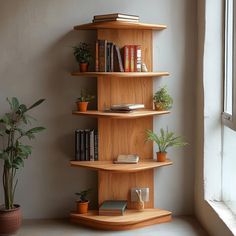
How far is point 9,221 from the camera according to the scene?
10.8 feet

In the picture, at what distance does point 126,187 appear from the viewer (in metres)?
3.68

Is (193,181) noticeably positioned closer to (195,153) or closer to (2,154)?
(195,153)

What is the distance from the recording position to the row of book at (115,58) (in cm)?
346

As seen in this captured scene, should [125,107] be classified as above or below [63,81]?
below

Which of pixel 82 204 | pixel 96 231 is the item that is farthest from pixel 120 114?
pixel 96 231

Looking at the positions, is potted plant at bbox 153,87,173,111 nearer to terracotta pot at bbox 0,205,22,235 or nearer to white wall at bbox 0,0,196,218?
white wall at bbox 0,0,196,218

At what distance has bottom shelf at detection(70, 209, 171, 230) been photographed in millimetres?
3369

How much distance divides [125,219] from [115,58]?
4.08 ft

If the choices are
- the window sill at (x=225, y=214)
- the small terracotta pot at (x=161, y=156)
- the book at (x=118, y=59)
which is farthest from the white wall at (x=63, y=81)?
the window sill at (x=225, y=214)

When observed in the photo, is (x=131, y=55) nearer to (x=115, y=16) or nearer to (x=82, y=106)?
(x=115, y=16)

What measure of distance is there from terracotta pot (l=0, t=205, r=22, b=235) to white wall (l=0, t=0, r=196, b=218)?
1.15ft

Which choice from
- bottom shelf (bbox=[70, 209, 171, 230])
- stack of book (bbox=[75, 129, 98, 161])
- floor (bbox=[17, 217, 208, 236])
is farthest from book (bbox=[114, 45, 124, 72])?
floor (bbox=[17, 217, 208, 236])

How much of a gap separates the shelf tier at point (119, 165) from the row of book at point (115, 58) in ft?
2.41

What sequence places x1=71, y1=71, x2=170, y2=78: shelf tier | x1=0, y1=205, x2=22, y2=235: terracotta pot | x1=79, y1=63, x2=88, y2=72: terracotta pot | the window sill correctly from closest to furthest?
the window sill → x1=0, y1=205, x2=22, y2=235: terracotta pot → x1=71, y1=71, x2=170, y2=78: shelf tier → x1=79, y1=63, x2=88, y2=72: terracotta pot
